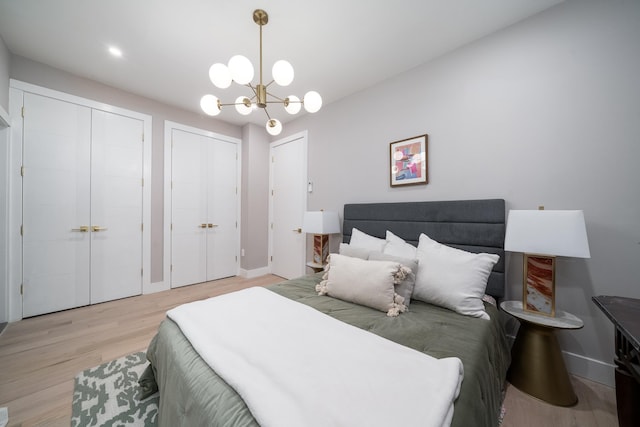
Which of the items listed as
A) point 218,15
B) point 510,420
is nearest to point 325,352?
point 510,420

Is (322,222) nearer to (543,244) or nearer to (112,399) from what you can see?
(543,244)

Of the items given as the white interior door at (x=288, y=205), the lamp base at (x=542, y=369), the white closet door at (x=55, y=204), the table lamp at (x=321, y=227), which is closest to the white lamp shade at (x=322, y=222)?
the table lamp at (x=321, y=227)

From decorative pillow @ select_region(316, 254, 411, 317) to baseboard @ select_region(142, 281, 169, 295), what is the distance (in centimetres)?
283

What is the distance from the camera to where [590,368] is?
1.60 m

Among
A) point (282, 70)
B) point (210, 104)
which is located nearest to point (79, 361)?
point (210, 104)

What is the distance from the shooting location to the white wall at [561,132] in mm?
1499

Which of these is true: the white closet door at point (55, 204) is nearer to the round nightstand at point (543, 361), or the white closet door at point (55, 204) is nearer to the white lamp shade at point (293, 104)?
the white lamp shade at point (293, 104)

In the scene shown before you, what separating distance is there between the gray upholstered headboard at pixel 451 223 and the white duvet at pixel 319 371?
1.28 metres

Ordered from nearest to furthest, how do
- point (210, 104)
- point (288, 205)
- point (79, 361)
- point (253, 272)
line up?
point (210, 104) < point (79, 361) < point (288, 205) < point (253, 272)

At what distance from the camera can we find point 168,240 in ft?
11.1

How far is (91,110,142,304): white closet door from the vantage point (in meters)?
2.82

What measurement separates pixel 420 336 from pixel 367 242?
1.18m

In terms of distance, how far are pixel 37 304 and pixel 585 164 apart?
16.9ft

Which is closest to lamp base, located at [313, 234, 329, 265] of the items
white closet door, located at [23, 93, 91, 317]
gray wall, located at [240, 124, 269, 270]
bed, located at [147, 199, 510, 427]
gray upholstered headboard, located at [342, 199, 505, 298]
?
gray upholstered headboard, located at [342, 199, 505, 298]
